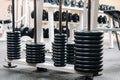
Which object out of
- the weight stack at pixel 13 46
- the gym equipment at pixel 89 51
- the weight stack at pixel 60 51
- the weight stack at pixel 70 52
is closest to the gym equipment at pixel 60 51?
the weight stack at pixel 60 51

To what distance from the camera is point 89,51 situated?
153cm

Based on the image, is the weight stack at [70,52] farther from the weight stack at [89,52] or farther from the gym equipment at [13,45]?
the gym equipment at [13,45]

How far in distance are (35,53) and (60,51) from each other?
0.77ft

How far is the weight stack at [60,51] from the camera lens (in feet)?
5.83

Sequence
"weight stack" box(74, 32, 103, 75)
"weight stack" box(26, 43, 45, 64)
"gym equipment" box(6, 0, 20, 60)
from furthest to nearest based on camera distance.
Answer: "gym equipment" box(6, 0, 20, 60), "weight stack" box(26, 43, 45, 64), "weight stack" box(74, 32, 103, 75)

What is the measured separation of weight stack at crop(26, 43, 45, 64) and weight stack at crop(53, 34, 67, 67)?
16cm

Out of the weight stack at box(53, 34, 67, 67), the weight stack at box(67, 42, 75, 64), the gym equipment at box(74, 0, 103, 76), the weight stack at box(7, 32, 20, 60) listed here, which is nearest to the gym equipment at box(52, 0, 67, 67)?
the weight stack at box(53, 34, 67, 67)

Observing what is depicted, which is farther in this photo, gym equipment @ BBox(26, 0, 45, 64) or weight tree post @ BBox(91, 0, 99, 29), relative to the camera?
gym equipment @ BBox(26, 0, 45, 64)

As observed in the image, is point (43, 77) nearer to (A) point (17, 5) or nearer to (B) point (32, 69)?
(B) point (32, 69)

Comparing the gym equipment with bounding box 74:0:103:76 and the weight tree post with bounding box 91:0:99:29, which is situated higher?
the weight tree post with bounding box 91:0:99:29

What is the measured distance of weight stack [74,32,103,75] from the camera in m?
1.54

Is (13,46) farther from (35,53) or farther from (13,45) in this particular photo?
(35,53)

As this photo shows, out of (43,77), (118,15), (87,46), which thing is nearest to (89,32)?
(87,46)

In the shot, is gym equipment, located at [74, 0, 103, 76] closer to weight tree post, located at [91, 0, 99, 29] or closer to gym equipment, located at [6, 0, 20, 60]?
weight tree post, located at [91, 0, 99, 29]
